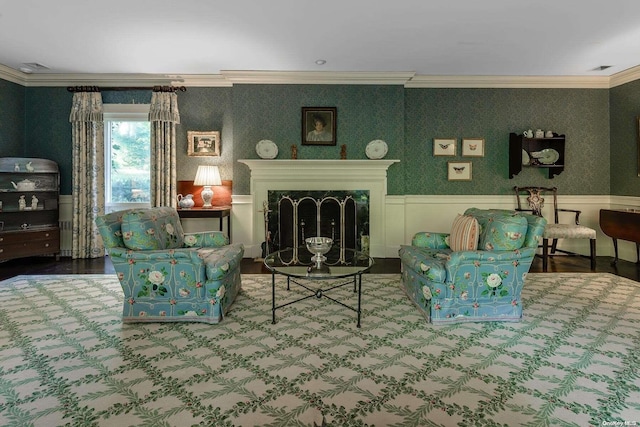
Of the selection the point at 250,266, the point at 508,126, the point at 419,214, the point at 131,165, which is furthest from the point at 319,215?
the point at 508,126

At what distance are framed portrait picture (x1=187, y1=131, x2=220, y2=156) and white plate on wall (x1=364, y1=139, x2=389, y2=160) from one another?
7.76 feet

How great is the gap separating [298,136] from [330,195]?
1.04m

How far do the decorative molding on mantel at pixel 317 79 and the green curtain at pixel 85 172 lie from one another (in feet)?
1.38

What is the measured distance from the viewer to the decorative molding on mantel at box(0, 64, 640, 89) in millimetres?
5031

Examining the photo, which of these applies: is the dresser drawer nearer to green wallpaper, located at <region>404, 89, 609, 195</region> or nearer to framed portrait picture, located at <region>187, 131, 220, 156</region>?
framed portrait picture, located at <region>187, 131, 220, 156</region>

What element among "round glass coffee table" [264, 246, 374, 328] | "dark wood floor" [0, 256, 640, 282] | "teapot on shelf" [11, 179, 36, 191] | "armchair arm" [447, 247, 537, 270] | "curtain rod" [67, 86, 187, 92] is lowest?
"dark wood floor" [0, 256, 640, 282]

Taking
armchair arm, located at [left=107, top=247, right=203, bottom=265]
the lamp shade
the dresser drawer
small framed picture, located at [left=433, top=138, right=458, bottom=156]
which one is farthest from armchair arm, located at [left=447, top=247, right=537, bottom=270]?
the dresser drawer

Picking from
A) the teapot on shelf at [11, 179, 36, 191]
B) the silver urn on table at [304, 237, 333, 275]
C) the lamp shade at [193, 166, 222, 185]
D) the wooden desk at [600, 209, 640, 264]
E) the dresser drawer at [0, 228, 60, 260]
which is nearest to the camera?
the silver urn on table at [304, 237, 333, 275]

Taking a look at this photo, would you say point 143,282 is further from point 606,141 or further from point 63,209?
point 606,141

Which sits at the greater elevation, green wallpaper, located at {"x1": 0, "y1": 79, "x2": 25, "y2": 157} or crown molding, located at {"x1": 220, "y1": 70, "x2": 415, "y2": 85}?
crown molding, located at {"x1": 220, "y1": 70, "x2": 415, "y2": 85}

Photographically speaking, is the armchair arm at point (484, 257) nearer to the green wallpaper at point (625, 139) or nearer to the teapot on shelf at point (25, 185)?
the green wallpaper at point (625, 139)

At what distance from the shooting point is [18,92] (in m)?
5.21

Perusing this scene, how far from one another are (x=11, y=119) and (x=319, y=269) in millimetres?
5555

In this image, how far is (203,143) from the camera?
5.30 m
